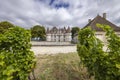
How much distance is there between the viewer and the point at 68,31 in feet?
170

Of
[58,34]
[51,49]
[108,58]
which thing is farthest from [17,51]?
[58,34]

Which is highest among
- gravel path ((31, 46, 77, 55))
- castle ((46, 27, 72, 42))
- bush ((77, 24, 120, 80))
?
castle ((46, 27, 72, 42))

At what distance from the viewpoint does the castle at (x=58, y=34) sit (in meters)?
51.8

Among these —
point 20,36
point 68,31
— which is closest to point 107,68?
point 20,36

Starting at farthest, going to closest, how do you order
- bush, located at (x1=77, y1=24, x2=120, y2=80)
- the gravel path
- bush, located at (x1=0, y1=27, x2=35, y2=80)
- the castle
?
1. the castle
2. the gravel path
3. bush, located at (x1=0, y1=27, x2=35, y2=80)
4. bush, located at (x1=77, y1=24, x2=120, y2=80)

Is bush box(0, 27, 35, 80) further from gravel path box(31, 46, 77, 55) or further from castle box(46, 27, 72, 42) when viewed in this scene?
castle box(46, 27, 72, 42)

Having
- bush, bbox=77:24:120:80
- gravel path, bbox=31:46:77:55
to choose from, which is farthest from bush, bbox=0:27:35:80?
gravel path, bbox=31:46:77:55

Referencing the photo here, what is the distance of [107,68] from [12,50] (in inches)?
130

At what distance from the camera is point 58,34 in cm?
5319

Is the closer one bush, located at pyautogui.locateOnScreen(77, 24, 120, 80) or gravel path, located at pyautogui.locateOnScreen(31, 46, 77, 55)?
bush, located at pyautogui.locateOnScreen(77, 24, 120, 80)

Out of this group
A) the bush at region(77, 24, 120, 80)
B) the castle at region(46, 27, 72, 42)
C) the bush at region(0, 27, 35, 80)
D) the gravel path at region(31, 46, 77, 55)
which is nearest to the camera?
the bush at region(77, 24, 120, 80)

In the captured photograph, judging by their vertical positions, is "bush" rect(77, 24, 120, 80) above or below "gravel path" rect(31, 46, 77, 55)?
above

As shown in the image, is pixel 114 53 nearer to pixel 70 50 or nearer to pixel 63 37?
pixel 70 50

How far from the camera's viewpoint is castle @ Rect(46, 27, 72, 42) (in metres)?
51.8
